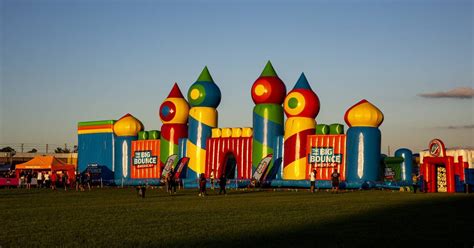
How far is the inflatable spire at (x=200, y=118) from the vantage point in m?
46.3

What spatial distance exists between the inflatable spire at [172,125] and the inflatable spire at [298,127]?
9713 millimetres

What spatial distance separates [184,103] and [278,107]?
8632 mm

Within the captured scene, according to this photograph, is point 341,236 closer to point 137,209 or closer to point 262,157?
point 137,209

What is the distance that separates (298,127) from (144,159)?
13849 millimetres

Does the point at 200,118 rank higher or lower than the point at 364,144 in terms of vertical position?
higher

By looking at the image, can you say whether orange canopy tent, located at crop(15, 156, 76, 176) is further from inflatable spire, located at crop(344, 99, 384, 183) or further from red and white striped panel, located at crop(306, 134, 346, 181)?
inflatable spire, located at crop(344, 99, 384, 183)

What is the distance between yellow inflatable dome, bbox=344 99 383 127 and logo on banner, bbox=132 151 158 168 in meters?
16.4

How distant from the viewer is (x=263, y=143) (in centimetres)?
4319

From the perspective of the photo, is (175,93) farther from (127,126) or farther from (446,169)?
(446,169)

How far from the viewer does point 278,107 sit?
43469 mm

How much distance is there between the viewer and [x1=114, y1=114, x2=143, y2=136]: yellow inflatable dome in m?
51.7

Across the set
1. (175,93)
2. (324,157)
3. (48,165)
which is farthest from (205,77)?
(48,165)

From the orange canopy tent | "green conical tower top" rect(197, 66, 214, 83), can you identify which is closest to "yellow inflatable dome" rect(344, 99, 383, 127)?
"green conical tower top" rect(197, 66, 214, 83)

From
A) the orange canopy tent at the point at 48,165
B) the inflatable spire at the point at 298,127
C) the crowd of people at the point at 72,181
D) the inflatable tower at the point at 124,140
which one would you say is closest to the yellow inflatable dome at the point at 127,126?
the inflatable tower at the point at 124,140
